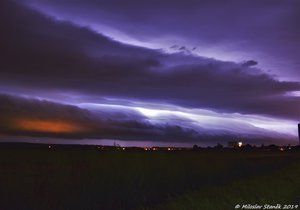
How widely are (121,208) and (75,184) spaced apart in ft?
10.3

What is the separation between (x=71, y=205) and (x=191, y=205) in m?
7.25

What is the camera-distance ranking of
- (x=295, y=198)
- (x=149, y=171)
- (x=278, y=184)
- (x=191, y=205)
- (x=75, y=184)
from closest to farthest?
1. (x=191, y=205)
2. (x=295, y=198)
3. (x=278, y=184)
4. (x=75, y=184)
5. (x=149, y=171)

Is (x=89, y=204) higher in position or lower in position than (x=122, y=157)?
lower

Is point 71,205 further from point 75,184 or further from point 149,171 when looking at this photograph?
point 149,171

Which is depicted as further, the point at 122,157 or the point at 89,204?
the point at 122,157

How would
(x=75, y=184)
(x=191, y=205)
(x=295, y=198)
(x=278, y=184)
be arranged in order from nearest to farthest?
(x=191, y=205) < (x=295, y=198) < (x=278, y=184) < (x=75, y=184)

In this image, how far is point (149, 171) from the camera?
27.7 m

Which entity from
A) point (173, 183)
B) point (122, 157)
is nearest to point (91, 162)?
point (122, 157)

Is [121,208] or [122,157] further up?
[122,157]

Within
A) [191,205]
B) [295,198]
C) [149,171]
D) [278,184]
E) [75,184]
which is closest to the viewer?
[191,205]

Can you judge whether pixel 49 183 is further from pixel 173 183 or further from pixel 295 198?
pixel 295 198

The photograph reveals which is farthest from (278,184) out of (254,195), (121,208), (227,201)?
(121,208)

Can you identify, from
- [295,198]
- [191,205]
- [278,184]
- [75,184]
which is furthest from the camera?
[75,184]

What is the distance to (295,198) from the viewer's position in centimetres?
1812
